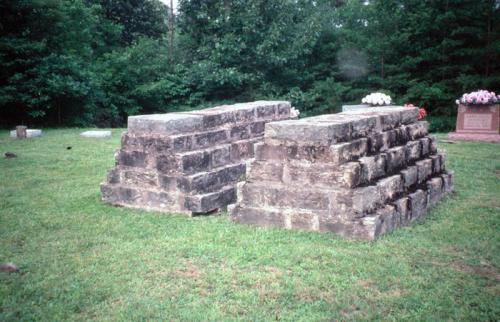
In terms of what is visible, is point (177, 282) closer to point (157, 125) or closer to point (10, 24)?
Result: point (157, 125)

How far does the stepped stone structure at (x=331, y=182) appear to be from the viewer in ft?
16.1

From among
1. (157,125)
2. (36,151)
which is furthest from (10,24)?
(157,125)

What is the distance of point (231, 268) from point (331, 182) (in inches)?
58.9

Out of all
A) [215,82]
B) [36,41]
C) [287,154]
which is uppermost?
[36,41]

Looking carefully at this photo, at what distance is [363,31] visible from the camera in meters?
21.7

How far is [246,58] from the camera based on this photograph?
70.2 ft

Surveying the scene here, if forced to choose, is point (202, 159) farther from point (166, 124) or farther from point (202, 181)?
point (166, 124)

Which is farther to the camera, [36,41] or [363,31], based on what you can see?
[363,31]

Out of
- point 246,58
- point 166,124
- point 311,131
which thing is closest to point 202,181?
point 166,124

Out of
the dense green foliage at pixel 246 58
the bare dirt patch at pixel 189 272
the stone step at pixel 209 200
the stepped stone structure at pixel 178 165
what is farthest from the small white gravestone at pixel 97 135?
the bare dirt patch at pixel 189 272

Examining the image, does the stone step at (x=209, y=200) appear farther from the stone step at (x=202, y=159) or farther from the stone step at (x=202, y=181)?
the stone step at (x=202, y=159)

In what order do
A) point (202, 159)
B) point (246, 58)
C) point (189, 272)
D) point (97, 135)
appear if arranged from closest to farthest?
point (189, 272) → point (202, 159) → point (97, 135) → point (246, 58)

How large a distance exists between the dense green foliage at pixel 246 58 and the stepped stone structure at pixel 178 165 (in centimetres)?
1202

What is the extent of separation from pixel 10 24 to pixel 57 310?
695 inches
